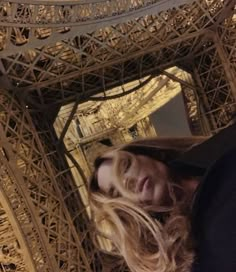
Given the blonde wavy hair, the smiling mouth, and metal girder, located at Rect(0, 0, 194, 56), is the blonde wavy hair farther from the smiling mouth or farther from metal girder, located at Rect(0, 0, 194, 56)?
metal girder, located at Rect(0, 0, 194, 56)

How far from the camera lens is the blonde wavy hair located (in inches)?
70.2

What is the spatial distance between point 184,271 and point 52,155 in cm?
356

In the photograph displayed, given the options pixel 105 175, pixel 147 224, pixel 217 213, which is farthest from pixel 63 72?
pixel 217 213

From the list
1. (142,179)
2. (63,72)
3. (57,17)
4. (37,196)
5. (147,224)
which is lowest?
(37,196)

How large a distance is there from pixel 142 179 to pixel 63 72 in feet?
9.82

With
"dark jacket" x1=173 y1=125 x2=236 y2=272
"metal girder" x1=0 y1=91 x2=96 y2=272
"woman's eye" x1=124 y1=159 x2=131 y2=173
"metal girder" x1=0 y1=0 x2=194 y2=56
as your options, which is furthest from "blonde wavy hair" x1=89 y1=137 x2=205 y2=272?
"metal girder" x1=0 y1=91 x2=96 y2=272

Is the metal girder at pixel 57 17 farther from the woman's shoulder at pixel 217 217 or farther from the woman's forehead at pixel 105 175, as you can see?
the woman's shoulder at pixel 217 217

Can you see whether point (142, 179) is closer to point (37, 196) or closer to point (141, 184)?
point (141, 184)

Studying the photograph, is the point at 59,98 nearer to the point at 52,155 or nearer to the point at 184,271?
the point at 52,155

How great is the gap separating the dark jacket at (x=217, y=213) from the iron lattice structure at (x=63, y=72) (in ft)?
8.22

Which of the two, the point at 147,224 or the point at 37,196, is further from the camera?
the point at 37,196

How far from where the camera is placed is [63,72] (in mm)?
4816

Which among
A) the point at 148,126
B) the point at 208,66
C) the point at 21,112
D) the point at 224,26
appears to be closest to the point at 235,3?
the point at 224,26

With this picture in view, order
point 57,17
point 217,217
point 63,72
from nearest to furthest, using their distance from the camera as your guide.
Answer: point 217,217, point 57,17, point 63,72
